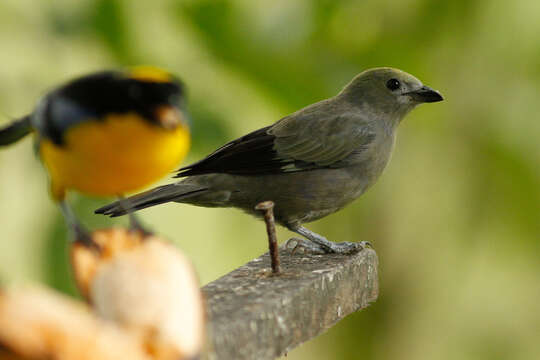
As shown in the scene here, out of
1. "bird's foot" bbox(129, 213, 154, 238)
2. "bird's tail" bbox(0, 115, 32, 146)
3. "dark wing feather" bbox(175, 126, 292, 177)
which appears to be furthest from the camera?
"dark wing feather" bbox(175, 126, 292, 177)

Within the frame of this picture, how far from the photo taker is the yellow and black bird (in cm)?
138

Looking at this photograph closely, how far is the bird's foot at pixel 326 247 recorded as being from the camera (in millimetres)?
2555

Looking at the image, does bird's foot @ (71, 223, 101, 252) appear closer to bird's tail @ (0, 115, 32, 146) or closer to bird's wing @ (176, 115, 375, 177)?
bird's tail @ (0, 115, 32, 146)

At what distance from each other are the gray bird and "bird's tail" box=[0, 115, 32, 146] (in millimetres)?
970

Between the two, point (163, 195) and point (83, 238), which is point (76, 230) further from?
point (163, 195)

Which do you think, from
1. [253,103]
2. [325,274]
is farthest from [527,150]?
[325,274]

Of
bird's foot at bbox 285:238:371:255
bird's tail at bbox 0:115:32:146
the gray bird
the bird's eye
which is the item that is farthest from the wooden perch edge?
the bird's eye

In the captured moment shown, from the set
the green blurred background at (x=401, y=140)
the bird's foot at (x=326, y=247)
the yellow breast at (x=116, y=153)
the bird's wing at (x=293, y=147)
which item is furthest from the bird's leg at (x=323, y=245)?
the yellow breast at (x=116, y=153)

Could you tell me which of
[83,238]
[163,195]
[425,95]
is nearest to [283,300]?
[83,238]

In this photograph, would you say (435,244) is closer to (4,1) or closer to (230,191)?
(230,191)

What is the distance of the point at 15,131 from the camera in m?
1.63

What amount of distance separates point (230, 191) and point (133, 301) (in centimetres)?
131

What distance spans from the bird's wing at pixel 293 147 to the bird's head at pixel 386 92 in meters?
0.09

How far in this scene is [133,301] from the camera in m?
1.47
